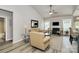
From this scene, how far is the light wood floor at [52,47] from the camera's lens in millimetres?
3027

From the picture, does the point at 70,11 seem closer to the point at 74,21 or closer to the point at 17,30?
the point at 74,21

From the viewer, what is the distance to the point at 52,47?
12.2ft

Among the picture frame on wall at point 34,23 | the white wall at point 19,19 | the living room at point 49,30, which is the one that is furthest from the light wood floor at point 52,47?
the picture frame on wall at point 34,23

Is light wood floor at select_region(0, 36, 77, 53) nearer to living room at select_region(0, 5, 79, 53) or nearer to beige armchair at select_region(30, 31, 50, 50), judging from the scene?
living room at select_region(0, 5, 79, 53)

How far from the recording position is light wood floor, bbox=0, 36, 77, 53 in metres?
3.03

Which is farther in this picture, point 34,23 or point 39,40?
point 34,23

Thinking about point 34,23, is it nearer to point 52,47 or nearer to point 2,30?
point 52,47

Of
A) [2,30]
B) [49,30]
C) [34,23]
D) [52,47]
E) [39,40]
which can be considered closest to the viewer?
[2,30]

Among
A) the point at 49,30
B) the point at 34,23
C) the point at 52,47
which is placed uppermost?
the point at 34,23

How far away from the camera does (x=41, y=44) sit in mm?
3369

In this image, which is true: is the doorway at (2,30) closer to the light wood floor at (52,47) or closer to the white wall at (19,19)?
the light wood floor at (52,47)

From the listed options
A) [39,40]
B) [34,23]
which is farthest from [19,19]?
[39,40]
